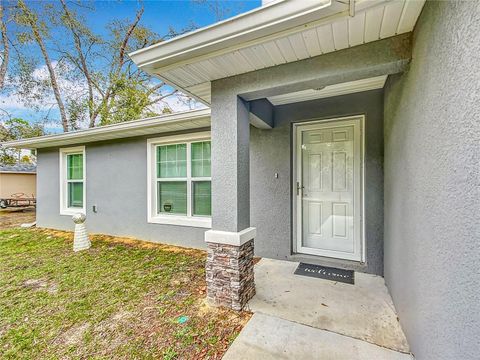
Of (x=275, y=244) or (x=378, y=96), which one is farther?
(x=275, y=244)

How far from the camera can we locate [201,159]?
14.8 feet

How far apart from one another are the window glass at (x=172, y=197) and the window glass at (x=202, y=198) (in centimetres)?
26

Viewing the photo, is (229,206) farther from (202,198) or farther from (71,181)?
(71,181)

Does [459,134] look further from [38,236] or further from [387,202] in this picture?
[38,236]

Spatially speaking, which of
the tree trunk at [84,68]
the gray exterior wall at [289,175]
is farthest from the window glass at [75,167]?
the tree trunk at [84,68]

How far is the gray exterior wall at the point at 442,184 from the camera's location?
3.04ft

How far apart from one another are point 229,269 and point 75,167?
5952 millimetres

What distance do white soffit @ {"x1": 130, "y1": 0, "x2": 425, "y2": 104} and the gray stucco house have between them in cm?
1

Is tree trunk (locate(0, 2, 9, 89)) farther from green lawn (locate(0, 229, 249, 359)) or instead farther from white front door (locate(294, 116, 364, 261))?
white front door (locate(294, 116, 364, 261))

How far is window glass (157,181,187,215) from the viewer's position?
A: 4.75 metres

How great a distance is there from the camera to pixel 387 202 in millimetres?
2727

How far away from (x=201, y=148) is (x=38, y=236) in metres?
4.92

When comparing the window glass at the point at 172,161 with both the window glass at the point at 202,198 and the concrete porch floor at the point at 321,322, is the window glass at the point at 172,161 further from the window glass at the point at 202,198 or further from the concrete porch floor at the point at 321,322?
the concrete porch floor at the point at 321,322

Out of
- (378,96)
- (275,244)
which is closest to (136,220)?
(275,244)
